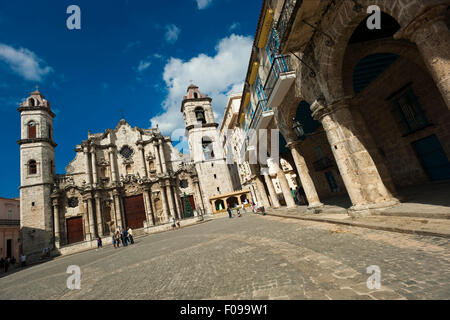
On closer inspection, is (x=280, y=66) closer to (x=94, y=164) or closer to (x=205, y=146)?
(x=205, y=146)

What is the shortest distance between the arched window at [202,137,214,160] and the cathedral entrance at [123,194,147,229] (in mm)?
12193

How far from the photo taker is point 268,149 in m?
15.8

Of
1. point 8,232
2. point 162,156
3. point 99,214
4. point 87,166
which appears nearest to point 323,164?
point 162,156

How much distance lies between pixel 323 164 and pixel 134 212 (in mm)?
26475

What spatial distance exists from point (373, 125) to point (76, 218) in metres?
34.7

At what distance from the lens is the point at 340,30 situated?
208 inches

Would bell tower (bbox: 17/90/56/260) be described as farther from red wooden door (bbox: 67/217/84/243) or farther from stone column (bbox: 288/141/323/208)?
stone column (bbox: 288/141/323/208)

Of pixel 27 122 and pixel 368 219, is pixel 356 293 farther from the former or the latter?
pixel 27 122

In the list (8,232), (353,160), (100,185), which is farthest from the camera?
(100,185)

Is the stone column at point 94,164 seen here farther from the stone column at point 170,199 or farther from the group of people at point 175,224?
the group of people at point 175,224

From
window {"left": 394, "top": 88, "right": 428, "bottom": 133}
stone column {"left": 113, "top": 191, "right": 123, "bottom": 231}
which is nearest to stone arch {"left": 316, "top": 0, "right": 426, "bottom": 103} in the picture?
window {"left": 394, "top": 88, "right": 428, "bottom": 133}

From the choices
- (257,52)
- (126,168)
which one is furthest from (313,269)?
(126,168)

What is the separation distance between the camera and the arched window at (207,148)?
33.2 meters

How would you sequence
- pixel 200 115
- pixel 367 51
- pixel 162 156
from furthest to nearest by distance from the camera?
1. pixel 200 115
2. pixel 162 156
3. pixel 367 51
